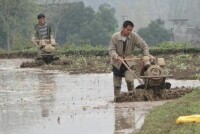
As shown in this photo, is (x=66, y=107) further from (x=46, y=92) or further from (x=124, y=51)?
(x=46, y=92)

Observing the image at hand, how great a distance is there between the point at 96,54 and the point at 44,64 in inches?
244

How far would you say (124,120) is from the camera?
11.2 m

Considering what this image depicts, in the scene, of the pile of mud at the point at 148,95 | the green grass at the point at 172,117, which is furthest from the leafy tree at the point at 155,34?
the green grass at the point at 172,117

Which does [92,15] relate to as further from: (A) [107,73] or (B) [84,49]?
(A) [107,73]

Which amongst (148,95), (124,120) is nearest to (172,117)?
(124,120)

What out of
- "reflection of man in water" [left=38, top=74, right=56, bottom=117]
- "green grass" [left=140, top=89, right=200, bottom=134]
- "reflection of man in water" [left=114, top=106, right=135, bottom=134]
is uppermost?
"green grass" [left=140, top=89, right=200, bottom=134]

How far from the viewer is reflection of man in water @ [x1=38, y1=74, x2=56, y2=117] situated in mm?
13116

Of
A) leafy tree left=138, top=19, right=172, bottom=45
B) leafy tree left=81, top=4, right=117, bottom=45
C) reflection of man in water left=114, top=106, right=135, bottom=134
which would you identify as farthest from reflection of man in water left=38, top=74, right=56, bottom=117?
leafy tree left=81, top=4, right=117, bottom=45

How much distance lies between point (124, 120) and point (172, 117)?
3.81ft

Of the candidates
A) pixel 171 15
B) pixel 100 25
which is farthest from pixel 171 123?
pixel 171 15

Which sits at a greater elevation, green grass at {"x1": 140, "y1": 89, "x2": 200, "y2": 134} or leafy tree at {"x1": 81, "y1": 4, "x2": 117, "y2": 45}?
green grass at {"x1": 140, "y1": 89, "x2": 200, "y2": 134}

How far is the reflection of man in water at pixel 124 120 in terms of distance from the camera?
33.8 feet

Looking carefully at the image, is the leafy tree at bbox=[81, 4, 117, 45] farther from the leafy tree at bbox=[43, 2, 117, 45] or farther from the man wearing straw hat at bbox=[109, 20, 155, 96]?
the man wearing straw hat at bbox=[109, 20, 155, 96]

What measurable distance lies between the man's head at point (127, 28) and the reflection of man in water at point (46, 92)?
2.24 metres
